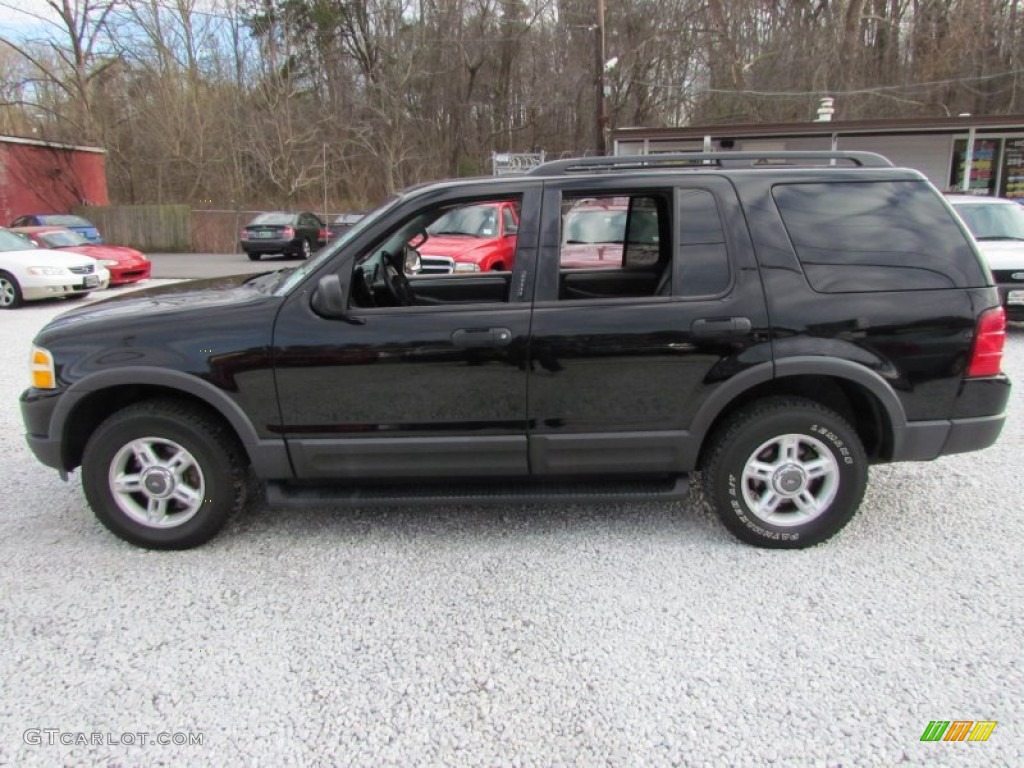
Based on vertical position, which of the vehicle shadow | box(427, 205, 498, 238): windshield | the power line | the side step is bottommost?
the vehicle shadow

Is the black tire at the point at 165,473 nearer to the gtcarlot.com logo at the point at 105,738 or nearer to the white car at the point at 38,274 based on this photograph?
the gtcarlot.com logo at the point at 105,738

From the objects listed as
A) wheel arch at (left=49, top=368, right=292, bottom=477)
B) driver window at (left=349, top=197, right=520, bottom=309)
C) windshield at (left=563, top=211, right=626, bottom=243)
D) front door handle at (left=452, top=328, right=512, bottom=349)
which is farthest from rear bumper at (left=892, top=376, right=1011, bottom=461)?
windshield at (left=563, top=211, right=626, bottom=243)

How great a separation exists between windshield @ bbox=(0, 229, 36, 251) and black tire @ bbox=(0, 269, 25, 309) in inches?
30.4

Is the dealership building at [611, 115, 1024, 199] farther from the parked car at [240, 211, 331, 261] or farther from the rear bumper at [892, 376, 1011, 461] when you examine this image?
the rear bumper at [892, 376, 1011, 461]

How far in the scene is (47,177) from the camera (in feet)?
86.0

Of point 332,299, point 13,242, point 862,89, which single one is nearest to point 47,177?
point 13,242

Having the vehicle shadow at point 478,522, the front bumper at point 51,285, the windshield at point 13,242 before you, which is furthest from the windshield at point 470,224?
the windshield at point 13,242

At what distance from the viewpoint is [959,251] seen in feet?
10.3

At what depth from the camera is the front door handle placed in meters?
3.10

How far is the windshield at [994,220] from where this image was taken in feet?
28.3

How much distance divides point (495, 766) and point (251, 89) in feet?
115

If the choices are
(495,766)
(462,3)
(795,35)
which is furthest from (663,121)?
(495,766)

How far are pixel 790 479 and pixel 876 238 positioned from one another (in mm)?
1235

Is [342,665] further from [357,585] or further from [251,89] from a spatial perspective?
[251,89]
